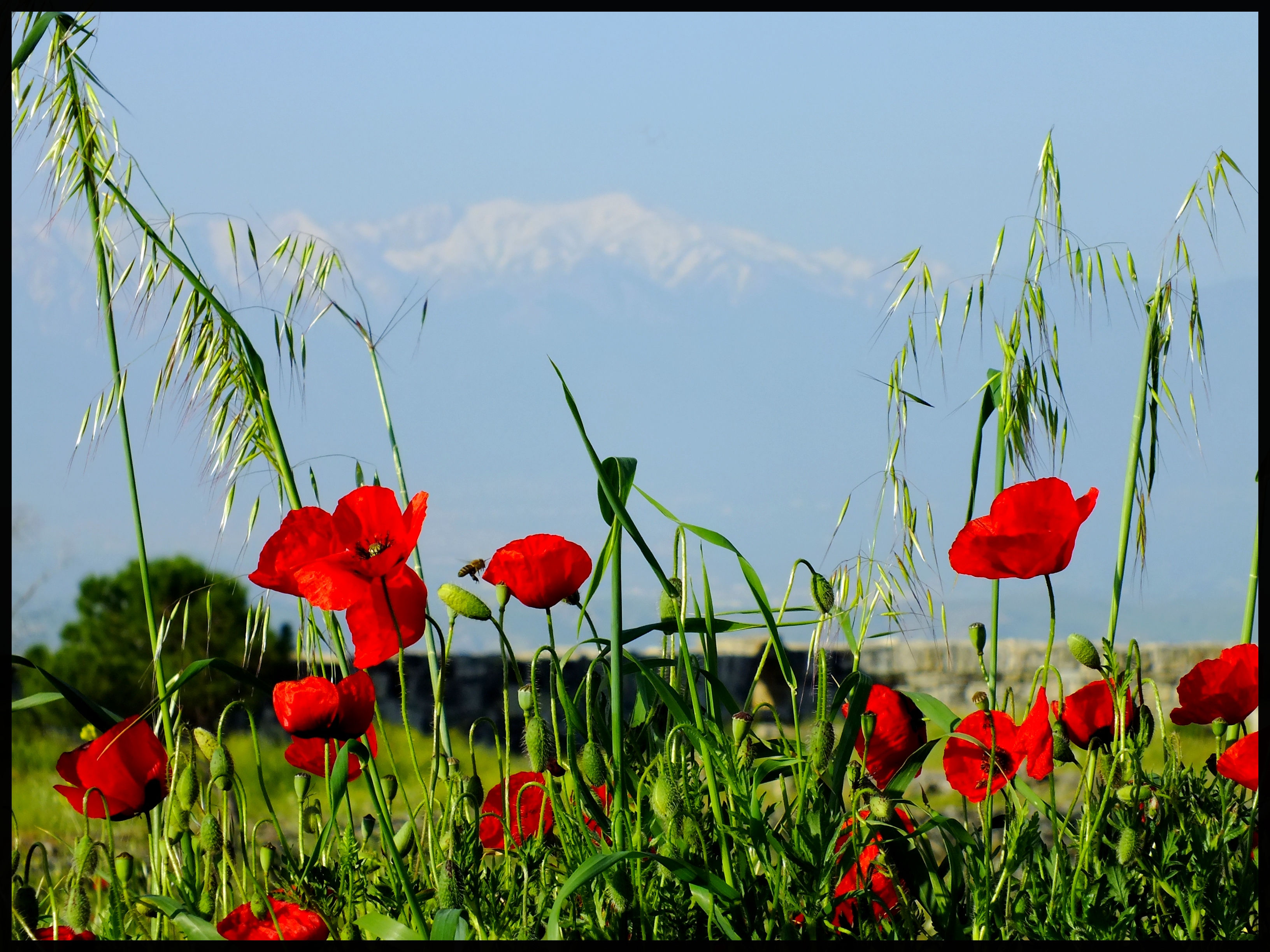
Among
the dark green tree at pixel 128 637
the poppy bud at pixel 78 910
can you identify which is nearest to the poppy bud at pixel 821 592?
the poppy bud at pixel 78 910

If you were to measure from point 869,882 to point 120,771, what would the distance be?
59cm

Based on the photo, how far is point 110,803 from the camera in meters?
0.90

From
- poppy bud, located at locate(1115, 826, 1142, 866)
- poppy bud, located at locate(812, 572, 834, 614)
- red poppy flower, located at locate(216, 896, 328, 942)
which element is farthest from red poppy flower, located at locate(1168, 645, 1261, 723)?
red poppy flower, located at locate(216, 896, 328, 942)

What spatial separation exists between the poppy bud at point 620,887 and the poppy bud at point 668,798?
46 mm

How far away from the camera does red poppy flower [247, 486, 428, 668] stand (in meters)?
0.83

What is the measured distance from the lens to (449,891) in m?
0.74

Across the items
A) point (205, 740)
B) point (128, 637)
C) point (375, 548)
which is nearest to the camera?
point (375, 548)

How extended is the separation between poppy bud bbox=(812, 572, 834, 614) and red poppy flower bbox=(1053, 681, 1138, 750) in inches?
9.6

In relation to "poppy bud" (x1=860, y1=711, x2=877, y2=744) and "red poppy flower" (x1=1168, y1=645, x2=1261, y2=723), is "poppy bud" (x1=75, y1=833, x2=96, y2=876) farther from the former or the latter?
→ "red poppy flower" (x1=1168, y1=645, x2=1261, y2=723)

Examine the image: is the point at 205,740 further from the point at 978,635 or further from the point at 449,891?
the point at 978,635

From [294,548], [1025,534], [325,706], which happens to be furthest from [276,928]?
[1025,534]

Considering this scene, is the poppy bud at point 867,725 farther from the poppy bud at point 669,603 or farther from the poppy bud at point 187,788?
the poppy bud at point 187,788
